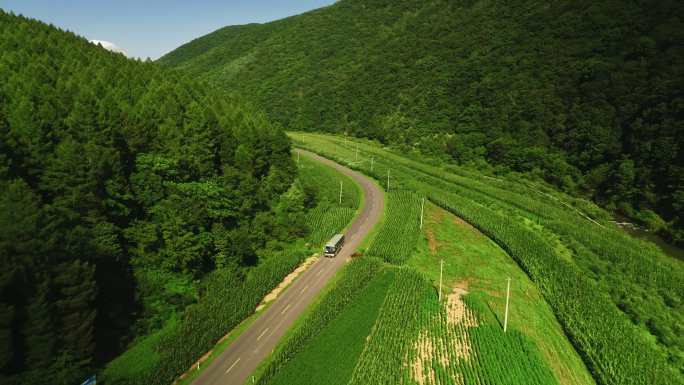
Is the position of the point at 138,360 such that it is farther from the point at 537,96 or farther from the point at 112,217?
the point at 537,96

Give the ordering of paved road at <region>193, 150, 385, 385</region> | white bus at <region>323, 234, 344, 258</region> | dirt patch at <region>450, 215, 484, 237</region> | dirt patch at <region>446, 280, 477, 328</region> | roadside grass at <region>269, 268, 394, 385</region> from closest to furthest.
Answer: roadside grass at <region>269, 268, 394, 385</region> < paved road at <region>193, 150, 385, 385</region> < dirt patch at <region>446, 280, 477, 328</region> < white bus at <region>323, 234, 344, 258</region> < dirt patch at <region>450, 215, 484, 237</region>

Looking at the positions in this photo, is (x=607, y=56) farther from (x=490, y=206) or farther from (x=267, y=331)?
(x=267, y=331)

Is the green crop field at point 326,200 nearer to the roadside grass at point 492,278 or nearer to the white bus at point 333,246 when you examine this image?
the white bus at point 333,246

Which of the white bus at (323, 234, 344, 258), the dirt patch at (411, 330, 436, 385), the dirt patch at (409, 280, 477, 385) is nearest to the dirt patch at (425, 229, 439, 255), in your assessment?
the white bus at (323, 234, 344, 258)

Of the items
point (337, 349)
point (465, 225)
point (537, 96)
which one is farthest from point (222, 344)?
point (537, 96)

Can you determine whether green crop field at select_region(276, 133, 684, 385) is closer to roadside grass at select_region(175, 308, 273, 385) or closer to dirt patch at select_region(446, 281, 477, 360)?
dirt patch at select_region(446, 281, 477, 360)

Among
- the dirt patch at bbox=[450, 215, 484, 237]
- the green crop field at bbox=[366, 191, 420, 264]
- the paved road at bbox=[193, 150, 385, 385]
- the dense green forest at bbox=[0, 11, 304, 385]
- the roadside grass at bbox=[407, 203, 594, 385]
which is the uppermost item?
the dense green forest at bbox=[0, 11, 304, 385]
